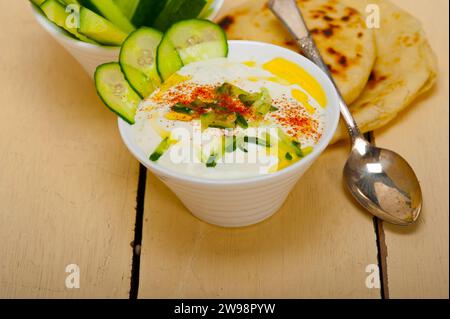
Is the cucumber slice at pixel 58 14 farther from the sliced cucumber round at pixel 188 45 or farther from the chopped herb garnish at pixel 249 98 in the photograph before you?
the chopped herb garnish at pixel 249 98

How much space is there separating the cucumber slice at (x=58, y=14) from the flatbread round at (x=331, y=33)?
27.7 inches

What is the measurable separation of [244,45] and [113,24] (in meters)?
0.55

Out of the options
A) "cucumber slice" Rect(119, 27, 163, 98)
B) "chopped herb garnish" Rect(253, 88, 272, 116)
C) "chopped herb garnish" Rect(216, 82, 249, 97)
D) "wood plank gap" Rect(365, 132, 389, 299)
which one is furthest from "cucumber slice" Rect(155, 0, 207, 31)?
"wood plank gap" Rect(365, 132, 389, 299)

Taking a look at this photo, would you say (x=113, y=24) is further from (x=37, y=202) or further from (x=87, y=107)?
(x=37, y=202)

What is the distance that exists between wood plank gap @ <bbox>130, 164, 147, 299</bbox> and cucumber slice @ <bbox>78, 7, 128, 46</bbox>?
56cm

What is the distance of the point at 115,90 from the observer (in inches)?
97.0

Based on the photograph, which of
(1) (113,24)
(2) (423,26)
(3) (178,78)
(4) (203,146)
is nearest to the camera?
(4) (203,146)

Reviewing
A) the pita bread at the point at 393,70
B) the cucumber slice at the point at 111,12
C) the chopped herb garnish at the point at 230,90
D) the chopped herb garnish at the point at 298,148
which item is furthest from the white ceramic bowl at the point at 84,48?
the chopped herb garnish at the point at 298,148

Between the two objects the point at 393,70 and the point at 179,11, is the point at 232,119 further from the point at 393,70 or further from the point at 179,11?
the point at 393,70

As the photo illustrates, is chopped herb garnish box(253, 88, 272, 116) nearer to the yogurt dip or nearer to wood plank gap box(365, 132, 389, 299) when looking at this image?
the yogurt dip

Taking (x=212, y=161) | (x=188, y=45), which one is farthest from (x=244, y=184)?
(x=188, y=45)

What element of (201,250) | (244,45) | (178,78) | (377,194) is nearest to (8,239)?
(201,250)

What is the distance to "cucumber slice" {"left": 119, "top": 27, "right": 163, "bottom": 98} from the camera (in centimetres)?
248

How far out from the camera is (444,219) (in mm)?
2490
